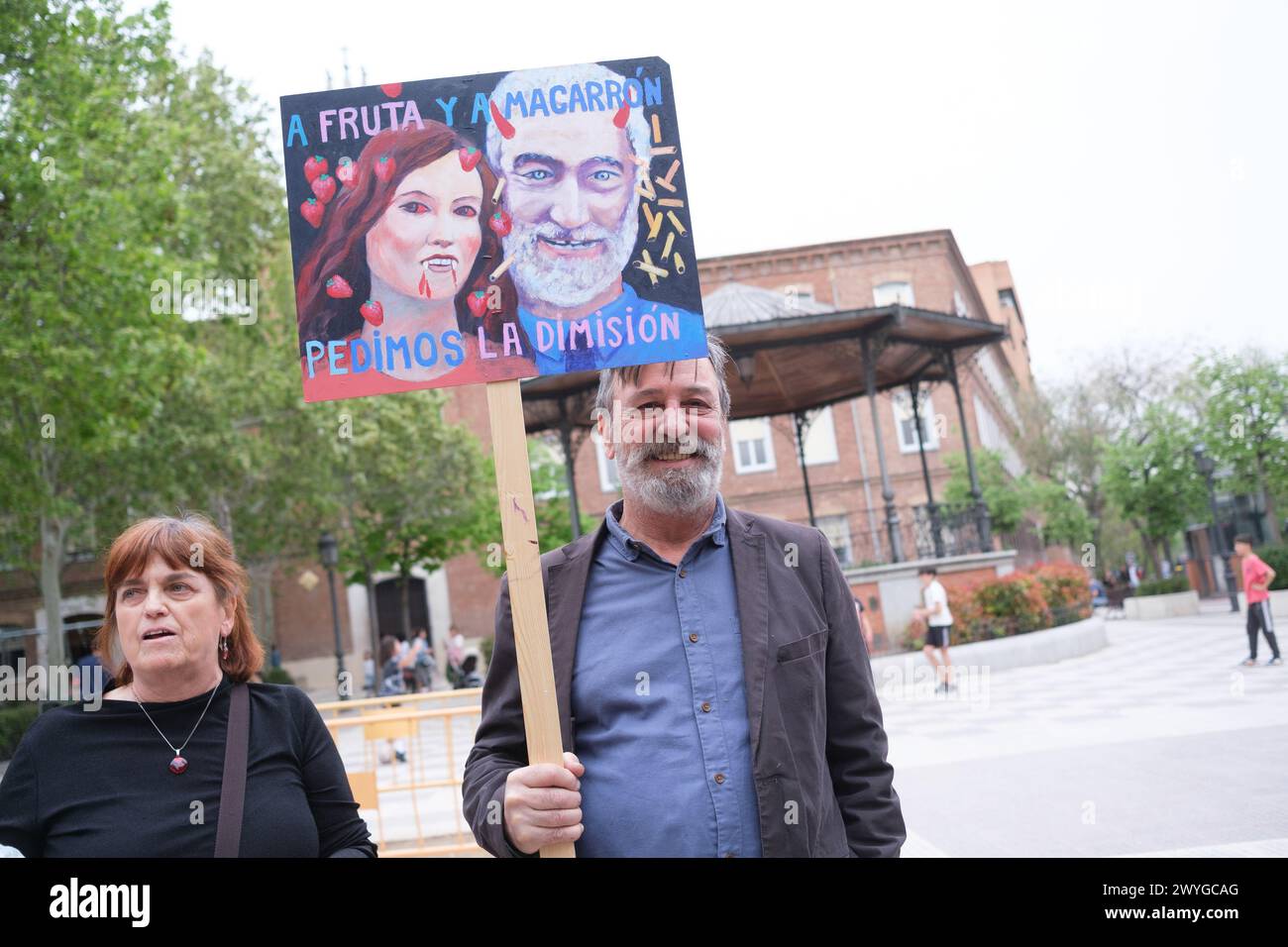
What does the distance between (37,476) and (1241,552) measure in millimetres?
18415

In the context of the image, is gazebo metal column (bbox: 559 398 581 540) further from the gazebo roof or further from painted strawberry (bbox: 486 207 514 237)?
painted strawberry (bbox: 486 207 514 237)

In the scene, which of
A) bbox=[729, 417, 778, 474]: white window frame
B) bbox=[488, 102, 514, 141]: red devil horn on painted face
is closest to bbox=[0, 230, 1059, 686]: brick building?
bbox=[729, 417, 778, 474]: white window frame

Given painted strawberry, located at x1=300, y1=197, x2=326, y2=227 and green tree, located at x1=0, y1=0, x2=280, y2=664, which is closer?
painted strawberry, located at x1=300, y1=197, x2=326, y2=227

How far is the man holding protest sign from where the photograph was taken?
7.07 ft

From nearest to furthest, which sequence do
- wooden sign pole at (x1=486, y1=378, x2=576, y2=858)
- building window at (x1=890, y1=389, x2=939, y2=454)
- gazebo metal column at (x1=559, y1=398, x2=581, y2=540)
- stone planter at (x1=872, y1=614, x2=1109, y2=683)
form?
1. wooden sign pole at (x1=486, y1=378, x2=576, y2=858)
2. stone planter at (x1=872, y1=614, x2=1109, y2=683)
3. gazebo metal column at (x1=559, y1=398, x2=581, y2=540)
4. building window at (x1=890, y1=389, x2=939, y2=454)

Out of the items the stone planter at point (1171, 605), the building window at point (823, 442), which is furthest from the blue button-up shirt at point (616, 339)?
the building window at point (823, 442)

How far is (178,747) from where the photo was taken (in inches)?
90.5

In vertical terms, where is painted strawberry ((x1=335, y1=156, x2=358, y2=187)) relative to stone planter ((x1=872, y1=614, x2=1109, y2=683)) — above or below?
above

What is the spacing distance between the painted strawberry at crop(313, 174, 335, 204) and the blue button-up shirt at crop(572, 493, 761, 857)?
1.05 metres

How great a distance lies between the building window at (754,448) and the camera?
35.2 meters

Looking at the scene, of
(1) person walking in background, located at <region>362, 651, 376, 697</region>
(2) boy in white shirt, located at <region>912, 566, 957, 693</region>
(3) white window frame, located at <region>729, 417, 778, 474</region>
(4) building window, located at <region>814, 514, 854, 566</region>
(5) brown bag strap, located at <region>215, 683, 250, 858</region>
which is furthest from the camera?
(3) white window frame, located at <region>729, 417, 778, 474</region>

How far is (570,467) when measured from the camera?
58.9 feet
